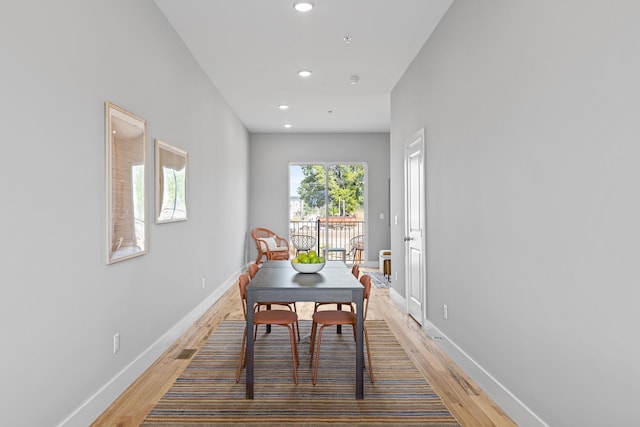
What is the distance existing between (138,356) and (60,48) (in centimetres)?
209

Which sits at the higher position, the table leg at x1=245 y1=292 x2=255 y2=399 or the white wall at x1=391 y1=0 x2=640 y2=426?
the white wall at x1=391 y1=0 x2=640 y2=426

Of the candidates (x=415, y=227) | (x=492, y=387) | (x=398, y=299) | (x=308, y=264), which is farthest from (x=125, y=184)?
(x=398, y=299)

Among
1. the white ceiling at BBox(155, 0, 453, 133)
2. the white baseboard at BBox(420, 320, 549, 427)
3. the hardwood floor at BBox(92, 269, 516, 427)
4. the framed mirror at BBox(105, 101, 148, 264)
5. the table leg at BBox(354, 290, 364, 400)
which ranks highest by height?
the white ceiling at BBox(155, 0, 453, 133)

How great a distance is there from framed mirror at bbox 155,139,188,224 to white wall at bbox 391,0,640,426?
7.92ft

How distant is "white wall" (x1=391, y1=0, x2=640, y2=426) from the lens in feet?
5.40

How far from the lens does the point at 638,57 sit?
1.55 m

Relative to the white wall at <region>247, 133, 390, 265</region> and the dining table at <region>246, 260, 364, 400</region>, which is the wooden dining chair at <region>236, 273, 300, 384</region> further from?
the white wall at <region>247, 133, 390, 265</region>

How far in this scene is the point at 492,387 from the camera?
2.73 meters

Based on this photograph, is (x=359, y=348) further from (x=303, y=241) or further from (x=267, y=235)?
(x=303, y=241)

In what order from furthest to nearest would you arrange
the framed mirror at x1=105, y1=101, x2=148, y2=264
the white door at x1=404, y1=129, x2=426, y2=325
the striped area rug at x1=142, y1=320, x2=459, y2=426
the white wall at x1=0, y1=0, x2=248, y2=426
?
the white door at x1=404, y1=129, x2=426, y2=325
the framed mirror at x1=105, y1=101, x2=148, y2=264
the striped area rug at x1=142, y1=320, x2=459, y2=426
the white wall at x1=0, y1=0, x2=248, y2=426

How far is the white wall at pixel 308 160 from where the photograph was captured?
9.20 m

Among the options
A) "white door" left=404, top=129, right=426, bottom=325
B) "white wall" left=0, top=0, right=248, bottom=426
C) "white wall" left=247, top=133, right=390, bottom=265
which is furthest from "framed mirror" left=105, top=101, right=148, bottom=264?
"white wall" left=247, top=133, right=390, bottom=265

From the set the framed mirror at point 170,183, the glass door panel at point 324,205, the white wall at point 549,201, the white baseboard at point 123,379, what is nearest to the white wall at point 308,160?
the glass door panel at point 324,205

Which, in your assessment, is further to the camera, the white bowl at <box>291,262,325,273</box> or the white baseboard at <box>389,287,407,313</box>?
the white baseboard at <box>389,287,407,313</box>
